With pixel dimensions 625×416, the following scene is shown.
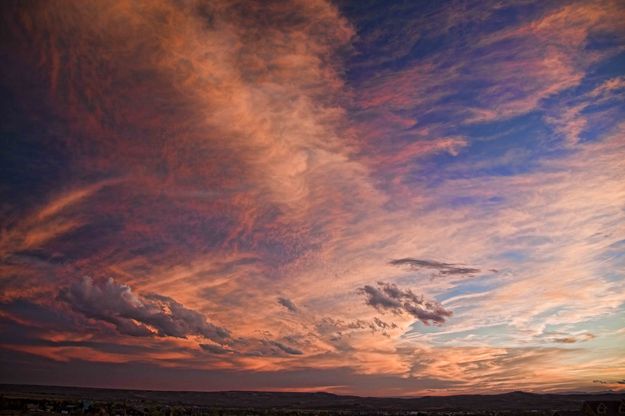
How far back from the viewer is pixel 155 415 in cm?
7131

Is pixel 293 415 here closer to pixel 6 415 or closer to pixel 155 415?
pixel 155 415

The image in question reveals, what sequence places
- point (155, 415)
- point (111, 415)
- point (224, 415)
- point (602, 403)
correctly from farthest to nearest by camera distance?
point (224, 415) → point (602, 403) → point (155, 415) → point (111, 415)

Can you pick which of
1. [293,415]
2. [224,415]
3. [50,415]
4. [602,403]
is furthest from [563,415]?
[50,415]

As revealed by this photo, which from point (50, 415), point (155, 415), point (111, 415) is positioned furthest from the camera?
point (155, 415)

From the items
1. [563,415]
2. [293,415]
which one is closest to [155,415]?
[293,415]

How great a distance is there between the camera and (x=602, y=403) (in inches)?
3312

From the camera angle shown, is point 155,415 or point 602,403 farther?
point 602,403

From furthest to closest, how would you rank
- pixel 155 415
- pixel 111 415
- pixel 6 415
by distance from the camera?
pixel 155 415, pixel 111 415, pixel 6 415

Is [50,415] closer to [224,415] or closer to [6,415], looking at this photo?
[6,415]

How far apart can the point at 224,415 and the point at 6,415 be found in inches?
1925

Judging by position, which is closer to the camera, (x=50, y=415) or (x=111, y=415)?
(x=50, y=415)

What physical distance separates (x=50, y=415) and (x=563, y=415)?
126 meters

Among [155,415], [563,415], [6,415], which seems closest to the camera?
[6,415]

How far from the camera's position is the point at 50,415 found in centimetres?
5919
